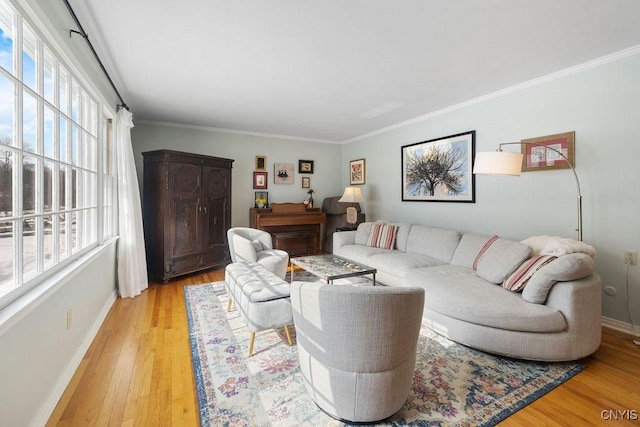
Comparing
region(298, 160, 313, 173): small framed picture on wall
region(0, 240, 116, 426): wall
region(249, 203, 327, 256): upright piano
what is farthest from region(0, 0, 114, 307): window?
region(298, 160, 313, 173): small framed picture on wall

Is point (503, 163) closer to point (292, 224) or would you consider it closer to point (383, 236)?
point (383, 236)

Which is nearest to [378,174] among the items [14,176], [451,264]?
[451,264]

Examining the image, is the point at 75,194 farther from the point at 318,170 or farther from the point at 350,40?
the point at 318,170

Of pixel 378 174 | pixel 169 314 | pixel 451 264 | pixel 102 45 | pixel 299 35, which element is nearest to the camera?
pixel 299 35

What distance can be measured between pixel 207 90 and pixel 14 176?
2.29 meters

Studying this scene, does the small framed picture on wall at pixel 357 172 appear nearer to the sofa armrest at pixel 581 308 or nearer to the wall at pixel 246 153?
the wall at pixel 246 153

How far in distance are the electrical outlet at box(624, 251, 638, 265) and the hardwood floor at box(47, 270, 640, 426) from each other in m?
0.62

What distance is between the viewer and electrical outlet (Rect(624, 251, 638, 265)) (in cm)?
238

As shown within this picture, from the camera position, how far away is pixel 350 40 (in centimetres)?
220

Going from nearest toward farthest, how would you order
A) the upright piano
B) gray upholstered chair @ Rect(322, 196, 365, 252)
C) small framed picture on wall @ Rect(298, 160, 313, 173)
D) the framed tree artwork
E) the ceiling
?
1. the ceiling
2. the framed tree artwork
3. the upright piano
4. gray upholstered chair @ Rect(322, 196, 365, 252)
5. small framed picture on wall @ Rect(298, 160, 313, 173)

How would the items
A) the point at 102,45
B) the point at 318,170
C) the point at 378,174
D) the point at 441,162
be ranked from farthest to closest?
1. the point at 318,170
2. the point at 378,174
3. the point at 441,162
4. the point at 102,45

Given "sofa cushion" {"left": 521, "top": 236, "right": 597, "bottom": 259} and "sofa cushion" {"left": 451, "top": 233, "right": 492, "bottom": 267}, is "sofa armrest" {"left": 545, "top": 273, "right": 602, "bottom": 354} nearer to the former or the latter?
"sofa cushion" {"left": 521, "top": 236, "right": 597, "bottom": 259}

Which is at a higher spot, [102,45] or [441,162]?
[102,45]

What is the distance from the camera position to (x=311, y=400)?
160cm
